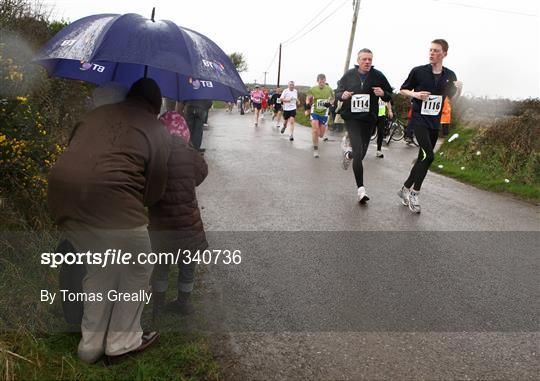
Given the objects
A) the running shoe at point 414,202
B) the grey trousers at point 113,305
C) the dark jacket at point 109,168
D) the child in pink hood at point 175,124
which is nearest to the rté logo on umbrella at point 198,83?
the child in pink hood at point 175,124

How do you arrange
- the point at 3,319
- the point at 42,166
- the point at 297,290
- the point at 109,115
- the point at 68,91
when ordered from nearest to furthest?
the point at 109,115
the point at 3,319
the point at 297,290
the point at 42,166
the point at 68,91

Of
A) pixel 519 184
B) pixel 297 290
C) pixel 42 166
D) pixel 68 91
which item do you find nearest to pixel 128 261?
pixel 297 290

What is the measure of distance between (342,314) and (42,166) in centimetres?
295

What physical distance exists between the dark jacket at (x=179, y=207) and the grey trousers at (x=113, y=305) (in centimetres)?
29

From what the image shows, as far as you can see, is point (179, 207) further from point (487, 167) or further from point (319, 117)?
point (319, 117)

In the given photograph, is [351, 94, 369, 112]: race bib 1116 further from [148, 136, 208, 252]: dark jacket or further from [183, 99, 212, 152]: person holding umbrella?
[148, 136, 208, 252]: dark jacket

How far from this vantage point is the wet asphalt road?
9.11 feet

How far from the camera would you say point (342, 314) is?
3.32 m

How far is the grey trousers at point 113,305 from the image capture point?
248cm

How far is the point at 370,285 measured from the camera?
12.5 ft

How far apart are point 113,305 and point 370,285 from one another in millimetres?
2138

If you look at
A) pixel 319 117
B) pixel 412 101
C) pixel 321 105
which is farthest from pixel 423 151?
pixel 319 117

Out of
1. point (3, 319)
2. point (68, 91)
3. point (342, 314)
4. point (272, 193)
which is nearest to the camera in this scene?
point (3, 319)

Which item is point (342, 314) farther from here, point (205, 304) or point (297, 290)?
point (205, 304)
